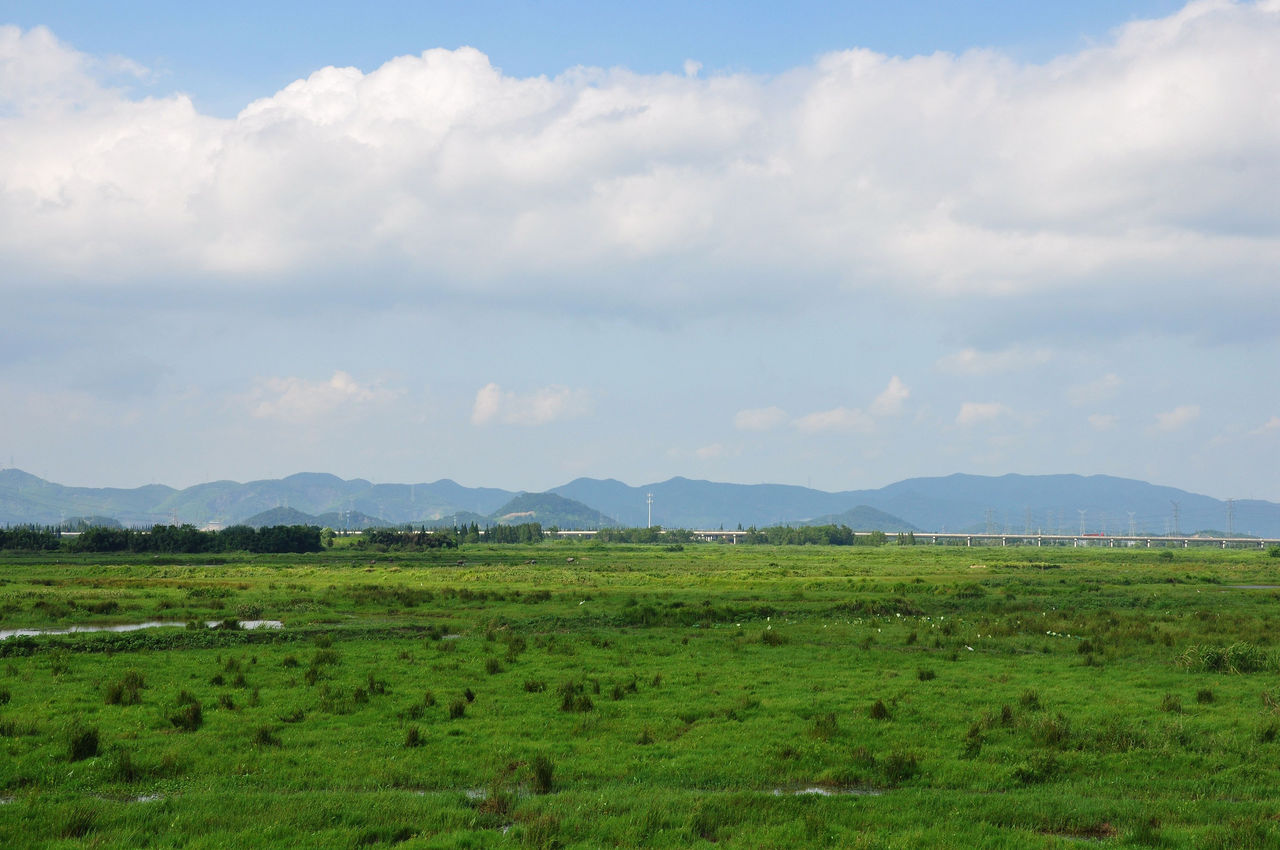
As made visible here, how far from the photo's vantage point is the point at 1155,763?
17906mm

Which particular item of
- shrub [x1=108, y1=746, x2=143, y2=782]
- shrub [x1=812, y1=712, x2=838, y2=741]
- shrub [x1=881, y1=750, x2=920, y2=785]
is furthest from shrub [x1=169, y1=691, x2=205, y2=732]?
shrub [x1=881, y1=750, x2=920, y2=785]

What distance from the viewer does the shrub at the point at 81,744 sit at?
56.2ft

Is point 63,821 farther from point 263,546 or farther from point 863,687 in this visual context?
point 263,546

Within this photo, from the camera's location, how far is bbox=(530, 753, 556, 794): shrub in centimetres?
1587

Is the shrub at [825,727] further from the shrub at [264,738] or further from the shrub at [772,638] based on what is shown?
the shrub at [772,638]

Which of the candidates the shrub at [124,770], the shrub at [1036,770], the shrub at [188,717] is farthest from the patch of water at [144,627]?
the shrub at [1036,770]

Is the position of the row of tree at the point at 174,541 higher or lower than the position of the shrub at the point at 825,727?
lower

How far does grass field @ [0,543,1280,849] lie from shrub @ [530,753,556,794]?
0.23 ft

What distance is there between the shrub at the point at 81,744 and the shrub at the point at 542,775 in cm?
904

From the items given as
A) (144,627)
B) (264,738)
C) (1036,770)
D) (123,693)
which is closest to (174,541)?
(144,627)

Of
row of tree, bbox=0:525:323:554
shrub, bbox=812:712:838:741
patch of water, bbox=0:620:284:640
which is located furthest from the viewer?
row of tree, bbox=0:525:323:554

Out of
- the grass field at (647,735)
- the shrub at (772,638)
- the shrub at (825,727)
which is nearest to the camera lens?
the grass field at (647,735)

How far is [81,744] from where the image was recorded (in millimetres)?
17328

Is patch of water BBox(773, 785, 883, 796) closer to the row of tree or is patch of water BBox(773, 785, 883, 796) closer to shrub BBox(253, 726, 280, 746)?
shrub BBox(253, 726, 280, 746)
